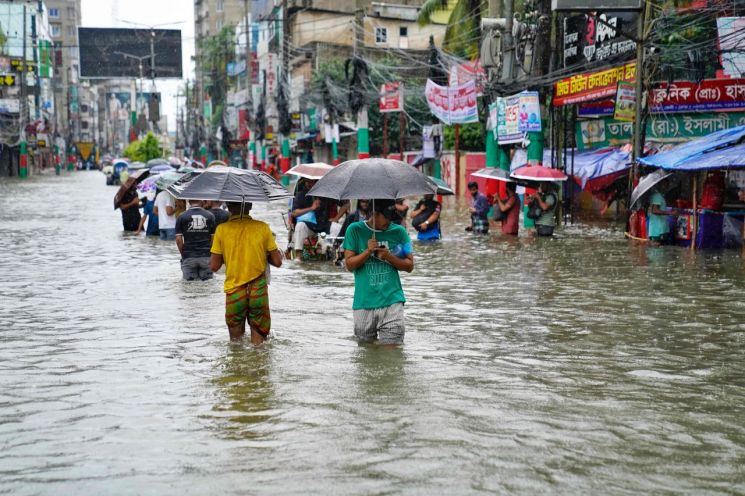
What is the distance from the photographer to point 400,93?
35406 mm

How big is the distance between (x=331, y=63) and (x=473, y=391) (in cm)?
5330

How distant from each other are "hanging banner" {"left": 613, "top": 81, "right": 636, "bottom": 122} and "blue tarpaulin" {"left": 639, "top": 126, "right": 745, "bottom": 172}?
1.35m

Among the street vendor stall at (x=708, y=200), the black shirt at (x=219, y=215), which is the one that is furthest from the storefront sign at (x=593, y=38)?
the black shirt at (x=219, y=215)

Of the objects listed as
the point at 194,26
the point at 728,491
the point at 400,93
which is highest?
the point at 194,26

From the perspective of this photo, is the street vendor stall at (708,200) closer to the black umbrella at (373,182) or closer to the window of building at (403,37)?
the black umbrella at (373,182)

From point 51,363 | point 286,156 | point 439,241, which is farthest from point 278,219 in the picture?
point 286,156

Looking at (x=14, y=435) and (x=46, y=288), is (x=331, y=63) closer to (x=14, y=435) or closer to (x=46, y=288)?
(x=46, y=288)

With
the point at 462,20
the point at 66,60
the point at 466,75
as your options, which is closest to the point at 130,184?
the point at 466,75

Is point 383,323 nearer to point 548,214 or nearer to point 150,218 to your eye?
point 548,214

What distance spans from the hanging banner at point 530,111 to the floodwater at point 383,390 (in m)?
10.3

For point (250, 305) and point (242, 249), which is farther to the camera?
point (250, 305)

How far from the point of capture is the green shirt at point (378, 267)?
8.51 metres

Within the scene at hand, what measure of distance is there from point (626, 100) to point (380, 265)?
12.9 metres

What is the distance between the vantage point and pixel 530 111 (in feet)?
78.8
